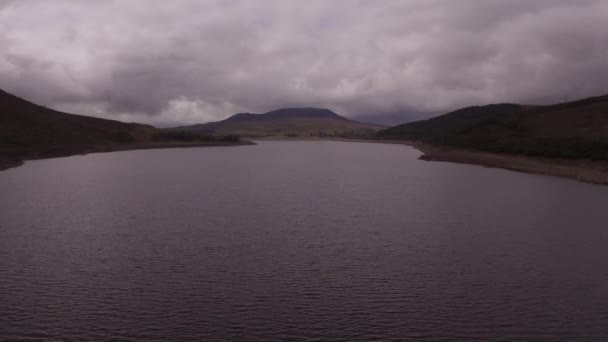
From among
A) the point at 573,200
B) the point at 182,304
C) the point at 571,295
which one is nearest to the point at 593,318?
the point at 571,295

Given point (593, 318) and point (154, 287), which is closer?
point (593, 318)

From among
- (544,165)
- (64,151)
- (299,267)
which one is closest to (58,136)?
(64,151)

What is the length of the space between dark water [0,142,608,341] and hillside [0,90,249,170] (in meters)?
36.9

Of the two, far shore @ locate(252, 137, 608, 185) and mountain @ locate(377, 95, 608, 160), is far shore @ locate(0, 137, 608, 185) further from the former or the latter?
mountain @ locate(377, 95, 608, 160)

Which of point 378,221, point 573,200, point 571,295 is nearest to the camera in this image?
point 571,295

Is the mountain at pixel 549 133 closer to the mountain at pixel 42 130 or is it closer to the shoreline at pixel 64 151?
the shoreline at pixel 64 151

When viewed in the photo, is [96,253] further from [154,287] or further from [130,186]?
[130,186]

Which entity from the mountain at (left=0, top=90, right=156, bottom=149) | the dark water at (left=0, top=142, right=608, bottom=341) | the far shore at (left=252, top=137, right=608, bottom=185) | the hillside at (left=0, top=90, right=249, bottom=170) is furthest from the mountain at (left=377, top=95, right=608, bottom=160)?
the mountain at (left=0, top=90, right=156, bottom=149)

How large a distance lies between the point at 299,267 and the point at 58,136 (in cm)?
8358

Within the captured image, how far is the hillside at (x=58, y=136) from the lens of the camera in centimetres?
7150

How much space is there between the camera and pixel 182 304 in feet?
48.3

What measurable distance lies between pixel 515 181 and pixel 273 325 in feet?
135

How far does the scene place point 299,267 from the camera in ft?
60.3

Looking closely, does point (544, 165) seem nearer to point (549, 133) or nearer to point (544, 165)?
point (544, 165)
